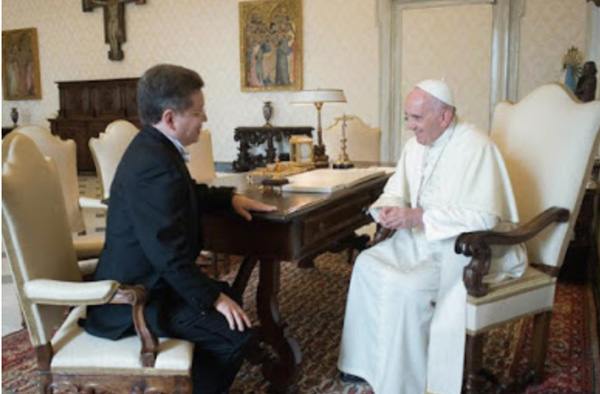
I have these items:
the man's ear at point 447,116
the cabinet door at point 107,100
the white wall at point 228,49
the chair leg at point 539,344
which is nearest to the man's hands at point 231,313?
the man's ear at point 447,116

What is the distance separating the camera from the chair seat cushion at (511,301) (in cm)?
220

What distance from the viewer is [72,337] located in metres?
1.89

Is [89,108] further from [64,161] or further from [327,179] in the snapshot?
[327,179]

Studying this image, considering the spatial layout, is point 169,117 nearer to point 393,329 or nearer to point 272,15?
point 393,329

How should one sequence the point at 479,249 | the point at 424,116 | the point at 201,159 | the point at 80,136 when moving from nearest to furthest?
1. the point at 479,249
2. the point at 424,116
3. the point at 201,159
4. the point at 80,136

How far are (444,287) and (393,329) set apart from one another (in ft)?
0.91

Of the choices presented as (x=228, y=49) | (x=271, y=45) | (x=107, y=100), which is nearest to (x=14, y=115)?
(x=107, y=100)

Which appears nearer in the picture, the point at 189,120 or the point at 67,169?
the point at 189,120

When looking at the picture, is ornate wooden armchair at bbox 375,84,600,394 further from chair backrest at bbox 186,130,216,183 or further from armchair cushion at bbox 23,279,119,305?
chair backrest at bbox 186,130,216,183

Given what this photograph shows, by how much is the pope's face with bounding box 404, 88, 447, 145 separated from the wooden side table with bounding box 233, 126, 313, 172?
5842 mm

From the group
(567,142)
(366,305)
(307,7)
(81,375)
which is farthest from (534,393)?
(307,7)

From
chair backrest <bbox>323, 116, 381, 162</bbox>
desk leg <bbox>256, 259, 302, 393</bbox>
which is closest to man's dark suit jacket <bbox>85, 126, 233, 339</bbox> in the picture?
desk leg <bbox>256, 259, 302, 393</bbox>

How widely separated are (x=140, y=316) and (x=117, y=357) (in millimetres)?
171

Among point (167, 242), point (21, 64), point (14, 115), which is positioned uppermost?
point (21, 64)
